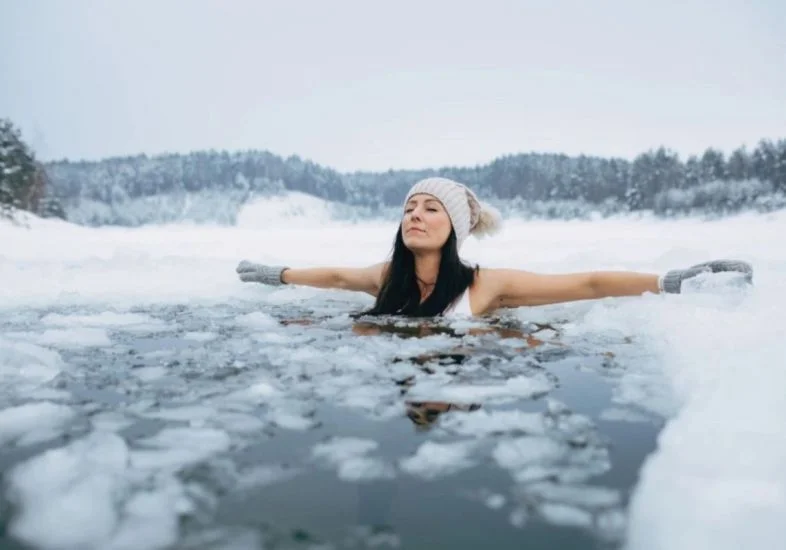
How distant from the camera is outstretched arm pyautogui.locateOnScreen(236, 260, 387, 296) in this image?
432 centimetres

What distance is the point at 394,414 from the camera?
5.56 ft

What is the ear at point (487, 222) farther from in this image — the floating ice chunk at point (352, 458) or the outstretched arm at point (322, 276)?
the floating ice chunk at point (352, 458)

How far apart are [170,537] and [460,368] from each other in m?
1.36

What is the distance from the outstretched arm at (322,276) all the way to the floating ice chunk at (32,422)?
105 inches

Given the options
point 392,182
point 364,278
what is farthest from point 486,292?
point 392,182

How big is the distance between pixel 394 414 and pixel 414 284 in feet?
7.45

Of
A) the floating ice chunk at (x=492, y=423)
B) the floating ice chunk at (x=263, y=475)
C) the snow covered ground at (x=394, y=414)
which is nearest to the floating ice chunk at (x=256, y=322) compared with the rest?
the snow covered ground at (x=394, y=414)

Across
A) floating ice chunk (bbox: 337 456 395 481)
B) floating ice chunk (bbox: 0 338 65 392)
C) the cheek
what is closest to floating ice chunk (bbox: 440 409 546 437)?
floating ice chunk (bbox: 337 456 395 481)

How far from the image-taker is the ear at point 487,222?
4355 millimetres

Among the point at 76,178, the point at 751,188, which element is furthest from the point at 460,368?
the point at 76,178

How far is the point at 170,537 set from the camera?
1039mm

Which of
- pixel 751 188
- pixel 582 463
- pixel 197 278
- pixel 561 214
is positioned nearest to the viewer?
pixel 582 463

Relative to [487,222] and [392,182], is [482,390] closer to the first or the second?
[487,222]

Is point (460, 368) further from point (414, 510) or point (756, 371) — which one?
point (414, 510)
